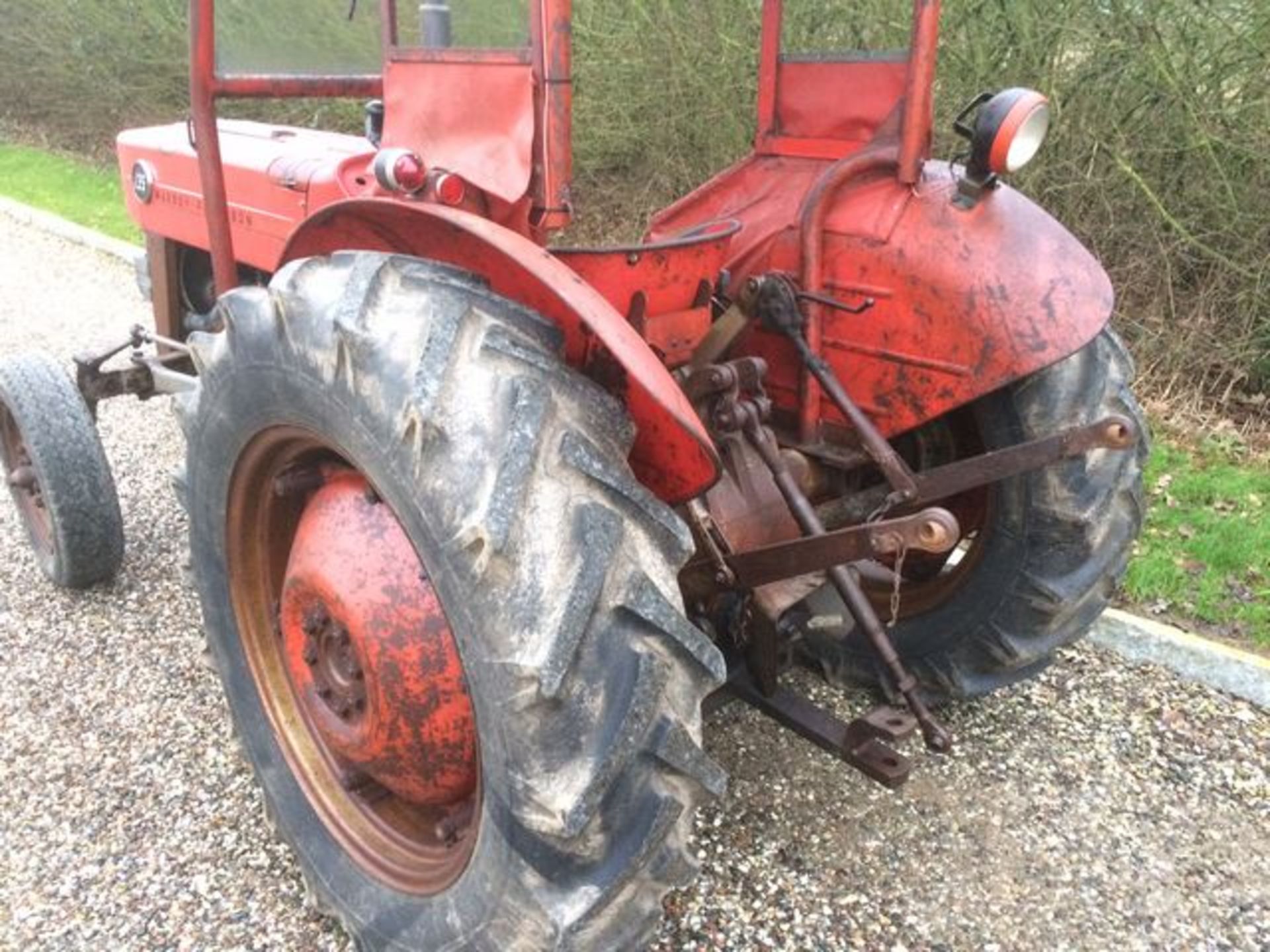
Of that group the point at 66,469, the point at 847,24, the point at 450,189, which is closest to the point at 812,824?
the point at 450,189

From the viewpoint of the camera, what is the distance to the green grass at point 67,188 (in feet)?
28.9

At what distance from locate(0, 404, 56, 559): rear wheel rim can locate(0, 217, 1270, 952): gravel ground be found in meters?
0.29

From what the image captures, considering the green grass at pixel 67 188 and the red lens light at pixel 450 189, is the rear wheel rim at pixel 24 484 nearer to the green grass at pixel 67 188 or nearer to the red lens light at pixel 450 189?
the red lens light at pixel 450 189

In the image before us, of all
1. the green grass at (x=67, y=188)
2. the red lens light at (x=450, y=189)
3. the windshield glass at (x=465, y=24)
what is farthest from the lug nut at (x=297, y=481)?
the green grass at (x=67, y=188)

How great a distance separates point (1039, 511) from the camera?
2287 mm

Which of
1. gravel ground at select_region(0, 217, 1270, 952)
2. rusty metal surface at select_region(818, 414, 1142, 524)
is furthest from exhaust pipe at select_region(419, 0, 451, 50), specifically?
gravel ground at select_region(0, 217, 1270, 952)

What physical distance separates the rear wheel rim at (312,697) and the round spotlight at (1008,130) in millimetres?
1241

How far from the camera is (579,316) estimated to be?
151 centimetres

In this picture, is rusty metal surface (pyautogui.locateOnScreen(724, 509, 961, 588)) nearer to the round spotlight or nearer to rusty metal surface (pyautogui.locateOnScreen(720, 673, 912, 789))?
rusty metal surface (pyautogui.locateOnScreen(720, 673, 912, 789))

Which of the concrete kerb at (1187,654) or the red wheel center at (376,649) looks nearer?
the red wheel center at (376,649)

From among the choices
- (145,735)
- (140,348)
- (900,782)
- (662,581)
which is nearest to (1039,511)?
(900,782)

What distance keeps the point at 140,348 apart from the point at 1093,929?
10.2 feet

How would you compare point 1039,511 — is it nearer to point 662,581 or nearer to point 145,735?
point 662,581

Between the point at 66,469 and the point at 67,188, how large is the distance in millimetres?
8497
